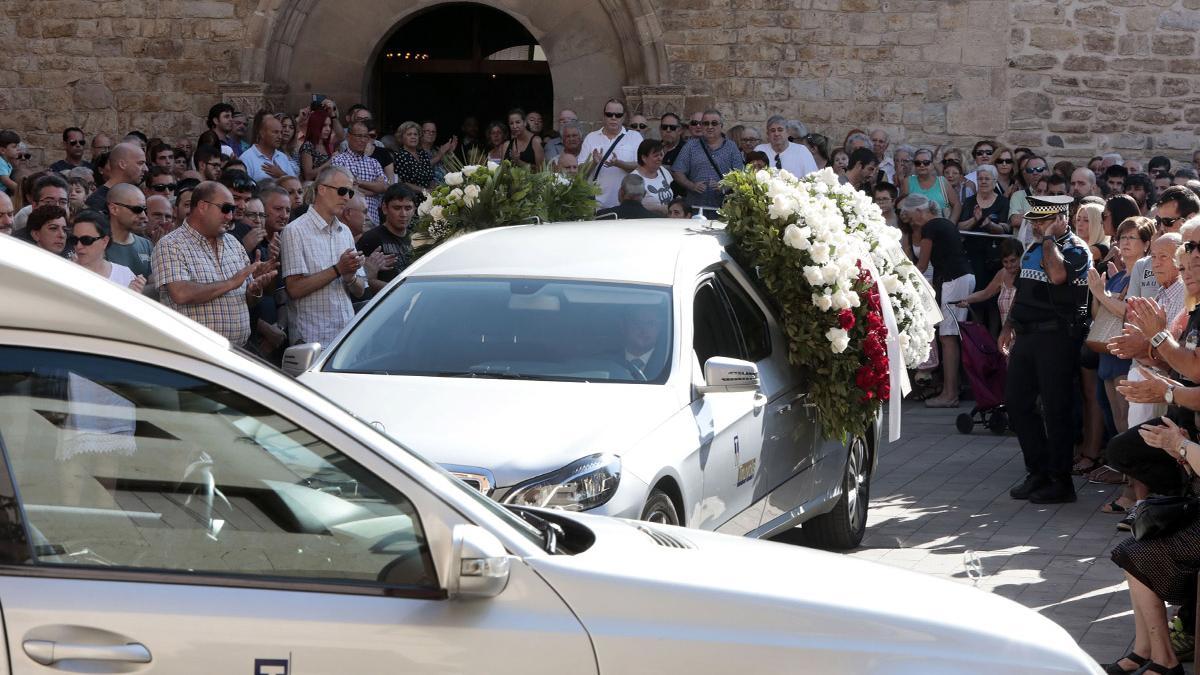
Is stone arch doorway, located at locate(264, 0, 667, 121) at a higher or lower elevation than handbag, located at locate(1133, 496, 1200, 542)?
higher

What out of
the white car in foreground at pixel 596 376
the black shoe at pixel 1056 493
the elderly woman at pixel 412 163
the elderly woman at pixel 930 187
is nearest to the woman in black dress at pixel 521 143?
the elderly woman at pixel 412 163

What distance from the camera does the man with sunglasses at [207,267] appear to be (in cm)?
845

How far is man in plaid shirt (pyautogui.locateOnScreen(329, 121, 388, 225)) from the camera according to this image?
14.5 m

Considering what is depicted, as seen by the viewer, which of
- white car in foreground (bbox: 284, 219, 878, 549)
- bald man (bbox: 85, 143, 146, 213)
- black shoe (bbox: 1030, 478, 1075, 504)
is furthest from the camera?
bald man (bbox: 85, 143, 146, 213)

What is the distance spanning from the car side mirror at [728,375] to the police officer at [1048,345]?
13.5 feet

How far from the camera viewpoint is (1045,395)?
1021 centimetres

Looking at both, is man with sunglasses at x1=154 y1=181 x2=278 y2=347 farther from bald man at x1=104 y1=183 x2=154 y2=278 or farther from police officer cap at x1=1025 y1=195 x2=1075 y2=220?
police officer cap at x1=1025 y1=195 x2=1075 y2=220

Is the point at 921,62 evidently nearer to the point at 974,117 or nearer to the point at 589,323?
the point at 974,117

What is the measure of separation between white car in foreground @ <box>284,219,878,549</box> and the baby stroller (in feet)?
16.7

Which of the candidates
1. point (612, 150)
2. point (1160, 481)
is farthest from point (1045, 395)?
point (612, 150)

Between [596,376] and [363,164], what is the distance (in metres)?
8.64

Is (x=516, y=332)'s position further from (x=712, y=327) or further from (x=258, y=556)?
(x=258, y=556)

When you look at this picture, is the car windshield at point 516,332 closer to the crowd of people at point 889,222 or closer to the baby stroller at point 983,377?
the crowd of people at point 889,222

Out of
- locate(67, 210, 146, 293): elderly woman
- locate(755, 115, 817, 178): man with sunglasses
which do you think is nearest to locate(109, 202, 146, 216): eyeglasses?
locate(67, 210, 146, 293): elderly woman
